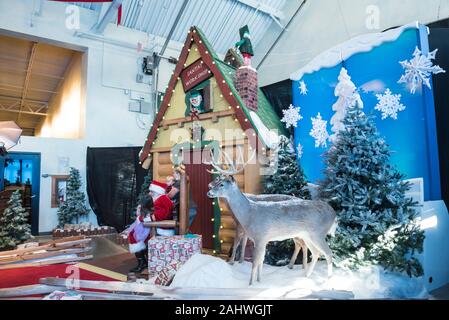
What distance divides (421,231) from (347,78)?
1.51 metres

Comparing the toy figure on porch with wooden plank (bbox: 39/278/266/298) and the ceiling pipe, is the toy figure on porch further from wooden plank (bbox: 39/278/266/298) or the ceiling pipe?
wooden plank (bbox: 39/278/266/298)

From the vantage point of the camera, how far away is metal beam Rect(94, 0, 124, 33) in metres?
3.38

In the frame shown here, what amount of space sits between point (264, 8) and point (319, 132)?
143 centimetres

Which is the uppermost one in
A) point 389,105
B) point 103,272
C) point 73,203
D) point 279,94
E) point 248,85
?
point 248,85

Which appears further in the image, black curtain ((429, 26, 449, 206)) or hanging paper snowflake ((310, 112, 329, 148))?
hanging paper snowflake ((310, 112, 329, 148))

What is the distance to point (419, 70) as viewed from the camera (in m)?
2.45

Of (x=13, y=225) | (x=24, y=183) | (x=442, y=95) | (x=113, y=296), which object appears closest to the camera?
(x=113, y=296)

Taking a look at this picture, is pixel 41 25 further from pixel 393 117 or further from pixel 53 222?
pixel 393 117

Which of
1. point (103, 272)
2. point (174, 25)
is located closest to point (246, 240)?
point (103, 272)

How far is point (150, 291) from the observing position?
2.28m

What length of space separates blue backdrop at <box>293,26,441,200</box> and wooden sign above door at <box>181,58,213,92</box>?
135 cm

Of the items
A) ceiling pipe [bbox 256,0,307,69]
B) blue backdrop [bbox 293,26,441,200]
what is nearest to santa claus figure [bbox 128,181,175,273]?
blue backdrop [bbox 293,26,441,200]

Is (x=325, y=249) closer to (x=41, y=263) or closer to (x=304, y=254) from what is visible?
(x=304, y=254)

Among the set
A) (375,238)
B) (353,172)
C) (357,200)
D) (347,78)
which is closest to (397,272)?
(375,238)
